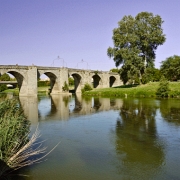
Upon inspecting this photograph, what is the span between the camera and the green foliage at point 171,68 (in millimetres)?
68375

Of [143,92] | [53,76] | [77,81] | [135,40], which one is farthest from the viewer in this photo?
[77,81]

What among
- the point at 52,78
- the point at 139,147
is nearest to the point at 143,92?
the point at 52,78

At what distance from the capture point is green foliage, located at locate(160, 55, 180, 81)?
224 feet

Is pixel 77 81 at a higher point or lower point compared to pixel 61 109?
higher

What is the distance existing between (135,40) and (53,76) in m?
25.0

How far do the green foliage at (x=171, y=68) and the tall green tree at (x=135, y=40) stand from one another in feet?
45.4

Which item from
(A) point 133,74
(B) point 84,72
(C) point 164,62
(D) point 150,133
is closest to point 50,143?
(D) point 150,133

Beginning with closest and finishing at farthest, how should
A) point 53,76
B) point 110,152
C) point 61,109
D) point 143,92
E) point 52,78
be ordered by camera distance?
point 110,152
point 61,109
point 143,92
point 53,76
point 52,78

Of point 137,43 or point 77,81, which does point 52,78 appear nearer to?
point 77,81

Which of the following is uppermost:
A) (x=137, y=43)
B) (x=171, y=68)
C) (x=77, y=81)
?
(x=137, y=43)

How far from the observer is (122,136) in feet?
52.1

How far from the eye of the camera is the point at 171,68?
6931 cm

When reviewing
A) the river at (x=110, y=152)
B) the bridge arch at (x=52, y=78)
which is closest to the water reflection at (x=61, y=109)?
the river at (x=110, y=152)

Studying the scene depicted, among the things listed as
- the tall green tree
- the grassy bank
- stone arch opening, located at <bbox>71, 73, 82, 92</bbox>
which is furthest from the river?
stone arch opening, located at <bbox>71, 73, 82, 92</bbox>
